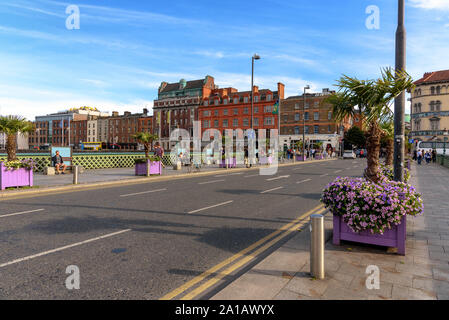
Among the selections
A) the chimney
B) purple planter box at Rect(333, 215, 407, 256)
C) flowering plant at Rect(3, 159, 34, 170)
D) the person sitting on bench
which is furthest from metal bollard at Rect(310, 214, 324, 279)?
the chimney

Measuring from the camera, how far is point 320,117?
64500mm

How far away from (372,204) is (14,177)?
43.6 ft

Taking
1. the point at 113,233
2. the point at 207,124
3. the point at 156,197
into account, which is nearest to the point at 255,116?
the point at 207,124

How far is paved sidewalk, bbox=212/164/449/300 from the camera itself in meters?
3.50

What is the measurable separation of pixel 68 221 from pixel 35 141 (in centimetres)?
12121

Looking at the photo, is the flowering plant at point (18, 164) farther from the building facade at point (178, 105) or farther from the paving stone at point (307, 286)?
the building facade at point (178, 105)

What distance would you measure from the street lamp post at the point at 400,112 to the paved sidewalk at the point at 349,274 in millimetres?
1439

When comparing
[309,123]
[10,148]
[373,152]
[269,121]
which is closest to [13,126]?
[10,148]

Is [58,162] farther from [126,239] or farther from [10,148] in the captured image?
[126,239]

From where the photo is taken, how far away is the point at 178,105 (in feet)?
Answer: 265

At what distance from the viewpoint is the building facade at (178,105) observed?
257ft

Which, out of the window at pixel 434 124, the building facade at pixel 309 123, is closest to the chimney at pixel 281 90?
the building facade at pixel 309 123

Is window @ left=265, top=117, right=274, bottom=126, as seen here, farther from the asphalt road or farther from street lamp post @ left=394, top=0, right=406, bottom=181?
street lamp post @ left=394, top=0, right=406, bottom=181
